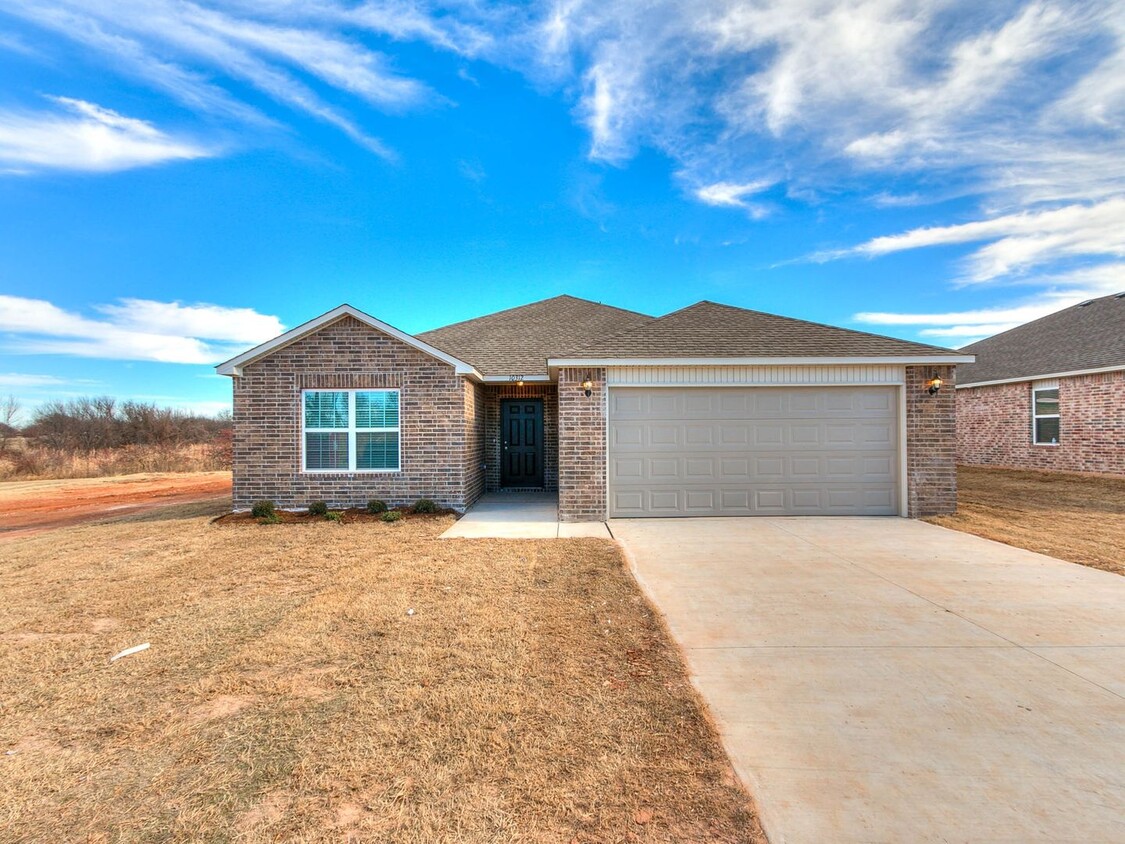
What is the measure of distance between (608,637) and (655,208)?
1341cm

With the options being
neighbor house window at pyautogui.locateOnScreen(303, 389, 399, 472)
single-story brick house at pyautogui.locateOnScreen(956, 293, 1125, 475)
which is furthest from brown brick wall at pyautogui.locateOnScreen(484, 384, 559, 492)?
single-story brick house at pyautogui.locateOnScreen(956, 293, 1125, 475)

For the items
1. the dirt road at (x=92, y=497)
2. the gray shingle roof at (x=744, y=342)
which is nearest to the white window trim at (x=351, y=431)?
the gray shingle roof at (x=744, y=342)

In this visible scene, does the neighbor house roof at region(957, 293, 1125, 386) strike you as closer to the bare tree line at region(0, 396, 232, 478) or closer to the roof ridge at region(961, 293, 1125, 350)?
the roof ridge at region(961, 293, 1125, 350)

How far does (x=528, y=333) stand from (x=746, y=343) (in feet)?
21.7

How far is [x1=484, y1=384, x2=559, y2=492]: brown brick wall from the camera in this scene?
40.6ft

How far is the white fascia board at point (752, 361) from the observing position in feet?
27.8

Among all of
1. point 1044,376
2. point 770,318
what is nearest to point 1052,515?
point 770,318

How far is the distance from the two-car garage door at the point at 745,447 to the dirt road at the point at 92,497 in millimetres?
11086

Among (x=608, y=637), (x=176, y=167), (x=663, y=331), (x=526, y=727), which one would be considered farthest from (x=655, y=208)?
(x=526, y=727)

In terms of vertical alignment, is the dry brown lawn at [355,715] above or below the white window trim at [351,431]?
below

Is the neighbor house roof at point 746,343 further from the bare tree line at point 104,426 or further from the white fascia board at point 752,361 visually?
the bare tree line at point 104,426

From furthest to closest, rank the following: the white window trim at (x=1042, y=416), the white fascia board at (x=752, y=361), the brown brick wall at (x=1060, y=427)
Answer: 1. the white window trim at (x=1042, y=416)
2. the brown brick wall at (x=1060, y=427)
3. the white fascia board at (x=752, y=361)

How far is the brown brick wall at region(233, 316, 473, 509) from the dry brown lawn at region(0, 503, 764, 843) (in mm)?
3990

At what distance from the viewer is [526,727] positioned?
8.52ft
